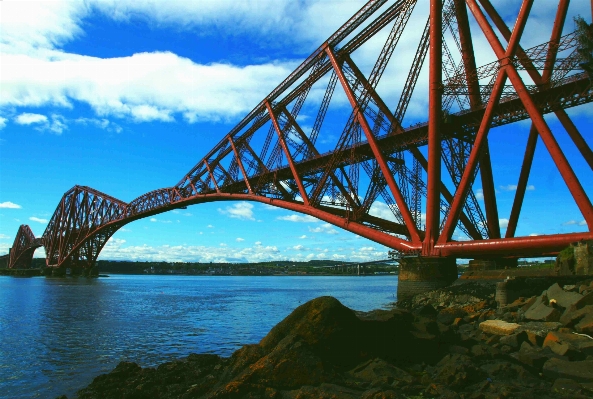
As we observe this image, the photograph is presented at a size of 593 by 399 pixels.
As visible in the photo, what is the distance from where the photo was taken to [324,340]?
302 inches

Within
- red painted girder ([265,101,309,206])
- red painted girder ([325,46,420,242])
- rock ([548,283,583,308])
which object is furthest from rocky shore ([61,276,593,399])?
red painted girder ([265,101,309,206])

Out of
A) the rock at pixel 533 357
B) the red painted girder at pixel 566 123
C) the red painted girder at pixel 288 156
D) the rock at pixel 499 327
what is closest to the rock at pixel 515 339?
the rock at pixel 499 327

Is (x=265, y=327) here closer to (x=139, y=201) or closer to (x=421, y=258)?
(x=421, y=258)

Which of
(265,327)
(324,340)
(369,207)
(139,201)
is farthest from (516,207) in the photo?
(139,201)

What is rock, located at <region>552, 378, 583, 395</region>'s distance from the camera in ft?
21.1

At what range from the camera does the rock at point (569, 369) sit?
22.6ft

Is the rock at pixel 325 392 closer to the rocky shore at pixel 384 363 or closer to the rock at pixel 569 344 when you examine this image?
the rocky shore at pixel 384 363

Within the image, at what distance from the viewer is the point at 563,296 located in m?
11.2

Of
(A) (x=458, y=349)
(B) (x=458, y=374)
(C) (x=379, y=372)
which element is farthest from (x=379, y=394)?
(A) (x=458, y=349)

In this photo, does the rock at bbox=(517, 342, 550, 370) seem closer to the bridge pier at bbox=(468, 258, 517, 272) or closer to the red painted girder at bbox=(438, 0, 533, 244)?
the red painted girder at bbox=(438, 0, 533, 244)

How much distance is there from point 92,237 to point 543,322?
3663 inches

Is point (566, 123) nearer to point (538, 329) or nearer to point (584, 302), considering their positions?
point (584, 302)

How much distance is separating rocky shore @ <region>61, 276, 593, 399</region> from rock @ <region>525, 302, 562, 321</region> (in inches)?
1.0

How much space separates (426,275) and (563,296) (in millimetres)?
8251
